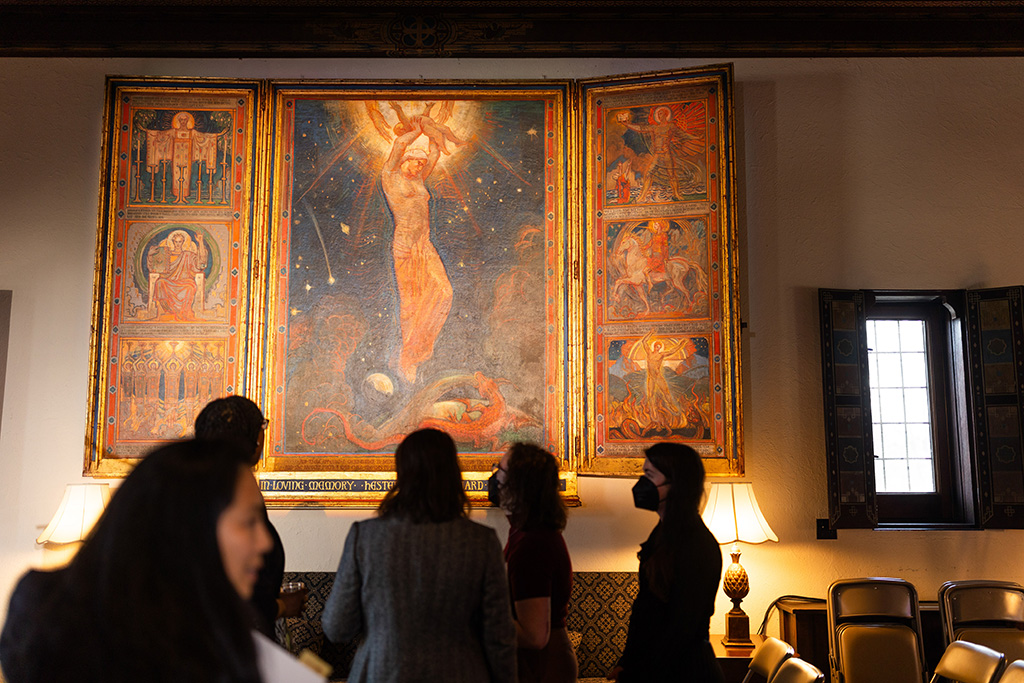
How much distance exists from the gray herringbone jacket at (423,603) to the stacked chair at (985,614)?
3528 millimetres

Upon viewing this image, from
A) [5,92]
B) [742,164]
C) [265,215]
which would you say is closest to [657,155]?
[742,164]

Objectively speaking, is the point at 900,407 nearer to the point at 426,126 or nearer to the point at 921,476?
the point at 921,476

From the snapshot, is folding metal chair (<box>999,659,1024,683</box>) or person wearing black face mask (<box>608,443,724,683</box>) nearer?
person wearing black face mask (<box>608,443,724,683</box>)

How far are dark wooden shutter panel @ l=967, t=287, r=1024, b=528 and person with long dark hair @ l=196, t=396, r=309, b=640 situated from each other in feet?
16.3

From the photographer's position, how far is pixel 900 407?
606 centimetres

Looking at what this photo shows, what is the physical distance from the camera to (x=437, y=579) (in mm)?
2568

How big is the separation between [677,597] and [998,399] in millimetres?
3913

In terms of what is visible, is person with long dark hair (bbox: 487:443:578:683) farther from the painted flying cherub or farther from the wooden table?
the painted flying cherub

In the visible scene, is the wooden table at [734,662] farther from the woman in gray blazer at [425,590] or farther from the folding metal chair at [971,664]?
the woman in gray blazer at [425,590]

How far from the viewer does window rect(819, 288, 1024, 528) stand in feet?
18.6

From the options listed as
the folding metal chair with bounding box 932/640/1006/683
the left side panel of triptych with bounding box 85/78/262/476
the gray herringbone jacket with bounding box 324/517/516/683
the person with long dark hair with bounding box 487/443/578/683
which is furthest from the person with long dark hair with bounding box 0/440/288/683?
the left side panel of triptych with bounding box 85/78/262/476
